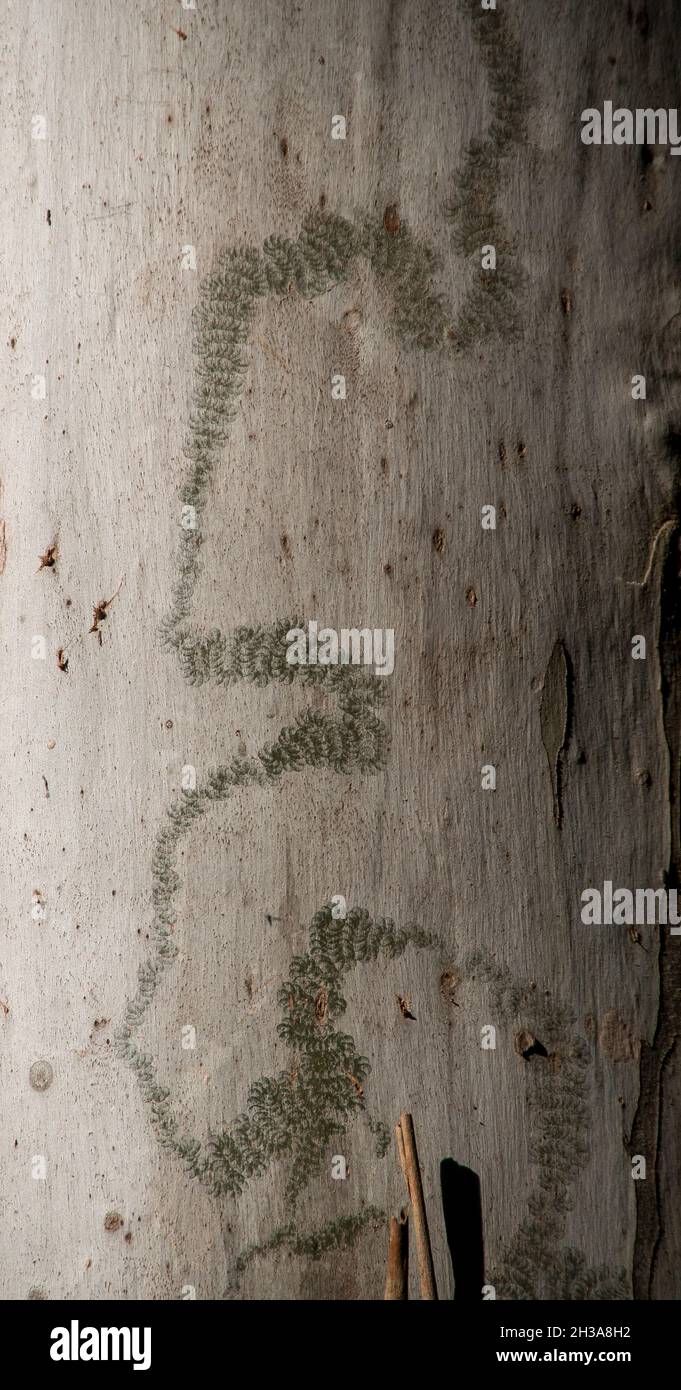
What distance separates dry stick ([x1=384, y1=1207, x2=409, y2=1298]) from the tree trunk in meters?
0.02

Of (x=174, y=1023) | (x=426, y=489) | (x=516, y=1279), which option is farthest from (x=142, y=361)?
(x=516, y=1279)

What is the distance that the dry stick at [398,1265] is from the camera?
94cm

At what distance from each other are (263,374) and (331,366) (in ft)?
0.24

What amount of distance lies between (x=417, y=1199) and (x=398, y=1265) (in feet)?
0.23

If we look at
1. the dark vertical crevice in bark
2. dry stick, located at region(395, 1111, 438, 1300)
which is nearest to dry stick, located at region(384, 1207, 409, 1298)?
dry stick, located at region(395, 1111, 438, 1300)

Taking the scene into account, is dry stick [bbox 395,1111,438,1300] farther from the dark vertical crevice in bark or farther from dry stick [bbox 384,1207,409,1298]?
the dark vertical crevice in bark

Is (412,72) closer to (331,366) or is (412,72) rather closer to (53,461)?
(331,366)

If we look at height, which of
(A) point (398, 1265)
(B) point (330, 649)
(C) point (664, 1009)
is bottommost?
(A) point (398, 1265)

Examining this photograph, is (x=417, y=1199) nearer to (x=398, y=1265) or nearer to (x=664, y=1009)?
(x=398, y=1265)

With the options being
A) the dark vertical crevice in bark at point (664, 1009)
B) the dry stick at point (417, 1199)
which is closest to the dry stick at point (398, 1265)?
the dry stick at point (417, 1199)

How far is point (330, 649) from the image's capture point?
97 centimetres

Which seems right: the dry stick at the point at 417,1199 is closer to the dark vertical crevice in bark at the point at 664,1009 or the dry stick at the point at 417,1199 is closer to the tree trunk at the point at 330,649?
the tree trunk at the point at 330,649

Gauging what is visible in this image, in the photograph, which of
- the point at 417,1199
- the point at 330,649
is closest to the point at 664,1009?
the point at 417,1199

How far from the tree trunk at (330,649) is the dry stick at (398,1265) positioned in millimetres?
18
